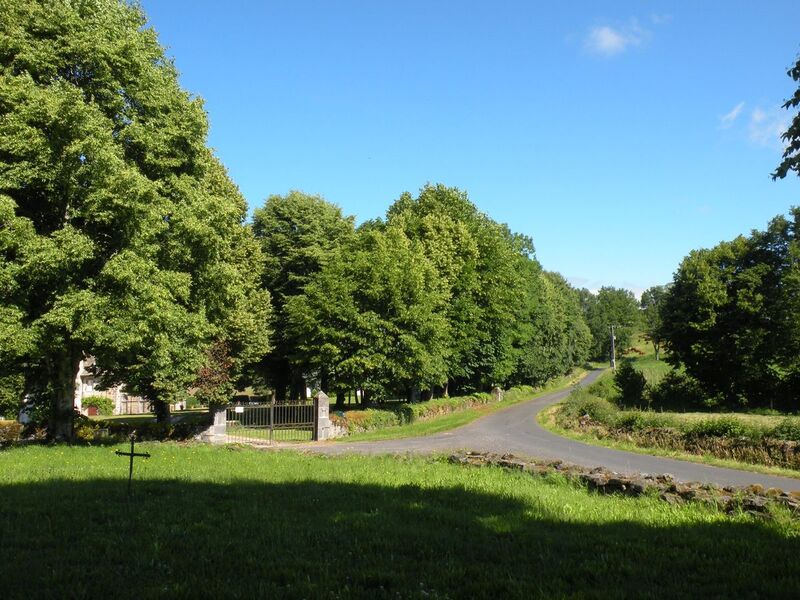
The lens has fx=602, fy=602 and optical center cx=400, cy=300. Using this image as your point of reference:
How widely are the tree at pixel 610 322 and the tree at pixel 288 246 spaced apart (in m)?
107

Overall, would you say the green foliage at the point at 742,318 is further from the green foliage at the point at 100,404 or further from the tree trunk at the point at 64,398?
the green foliage at the point at 100,404

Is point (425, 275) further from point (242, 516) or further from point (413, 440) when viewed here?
point (242, 516)

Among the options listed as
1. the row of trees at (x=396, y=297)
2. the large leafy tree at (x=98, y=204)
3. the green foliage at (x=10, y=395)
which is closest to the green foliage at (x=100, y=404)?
the green foliage at (x=10, y=395)

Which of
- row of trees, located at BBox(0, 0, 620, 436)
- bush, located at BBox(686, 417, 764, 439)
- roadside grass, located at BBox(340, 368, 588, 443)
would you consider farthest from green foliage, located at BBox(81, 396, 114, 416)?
bush, located at BBox(686, 417, 764, 439)

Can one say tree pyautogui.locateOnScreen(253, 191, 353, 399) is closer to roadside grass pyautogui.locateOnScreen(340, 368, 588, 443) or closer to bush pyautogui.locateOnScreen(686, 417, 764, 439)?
roadside grass pyautogui.locateOnScreen(340, 368, 588, 443)

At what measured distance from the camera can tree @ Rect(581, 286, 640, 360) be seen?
139 meters

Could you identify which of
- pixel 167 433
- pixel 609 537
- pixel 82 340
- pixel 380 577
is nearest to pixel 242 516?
pixel 380 577

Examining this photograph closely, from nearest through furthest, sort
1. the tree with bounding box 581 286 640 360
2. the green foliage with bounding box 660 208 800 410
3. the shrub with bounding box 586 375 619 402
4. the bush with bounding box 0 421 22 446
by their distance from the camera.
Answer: the bush with bounding box 0 421 22 446 < the green foliage with bounding box 660 208 800 410 < the shrub with bounding box 586 375 619 402 < the tree with bounding box 581 286 640 360

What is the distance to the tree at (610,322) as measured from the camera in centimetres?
13912

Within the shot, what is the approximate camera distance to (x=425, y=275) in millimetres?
40531

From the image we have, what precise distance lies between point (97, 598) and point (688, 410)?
44.4 metres

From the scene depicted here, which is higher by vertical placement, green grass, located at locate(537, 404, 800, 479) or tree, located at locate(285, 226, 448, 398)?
tree, located at locate(285, 226, 448, 398)

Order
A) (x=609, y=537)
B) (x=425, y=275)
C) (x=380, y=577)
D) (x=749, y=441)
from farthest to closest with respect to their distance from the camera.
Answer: (x=425, y=275) → (x=749, y=441) → (x=609, y=537) → (x=380, y=577)

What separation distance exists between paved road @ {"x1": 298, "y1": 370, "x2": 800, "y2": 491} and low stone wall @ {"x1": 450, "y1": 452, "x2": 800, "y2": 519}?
4.93 metres
